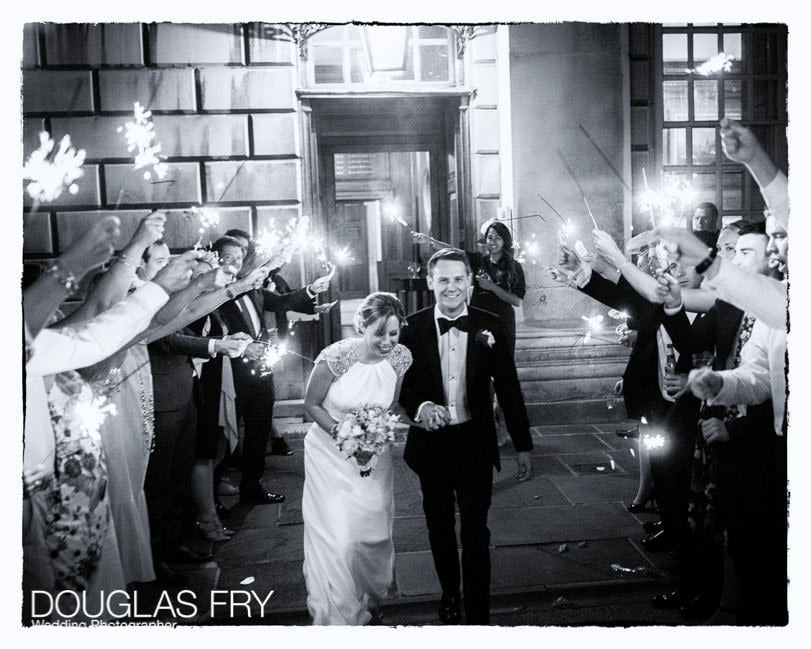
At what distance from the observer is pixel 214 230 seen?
4.80 metres

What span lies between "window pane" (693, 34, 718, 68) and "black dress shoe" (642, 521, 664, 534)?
10.9ft

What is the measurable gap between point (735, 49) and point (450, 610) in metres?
4.05

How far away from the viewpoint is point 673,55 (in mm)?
4984

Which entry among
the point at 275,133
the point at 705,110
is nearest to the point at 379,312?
the point at 275,133

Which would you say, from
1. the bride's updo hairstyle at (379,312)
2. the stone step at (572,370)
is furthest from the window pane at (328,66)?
the bride's updo hairstyle at (379,312)

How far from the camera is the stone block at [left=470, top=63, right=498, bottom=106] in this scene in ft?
16.8

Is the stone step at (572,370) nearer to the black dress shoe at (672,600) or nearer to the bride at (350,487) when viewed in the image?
the bride at (350,487)

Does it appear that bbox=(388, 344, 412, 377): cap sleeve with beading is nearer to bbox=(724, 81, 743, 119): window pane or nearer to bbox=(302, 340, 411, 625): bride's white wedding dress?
bbox=(302, 340, 411, 625): bride's white wedding dress

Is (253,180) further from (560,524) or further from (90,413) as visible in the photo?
(560,524)

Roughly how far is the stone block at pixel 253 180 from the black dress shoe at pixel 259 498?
2.13m

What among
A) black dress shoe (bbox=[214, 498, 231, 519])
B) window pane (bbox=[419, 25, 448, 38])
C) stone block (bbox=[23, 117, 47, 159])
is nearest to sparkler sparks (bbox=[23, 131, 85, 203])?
stone block (bbox=[23, 117, 47, 159])

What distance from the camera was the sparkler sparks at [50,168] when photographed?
2848mm
